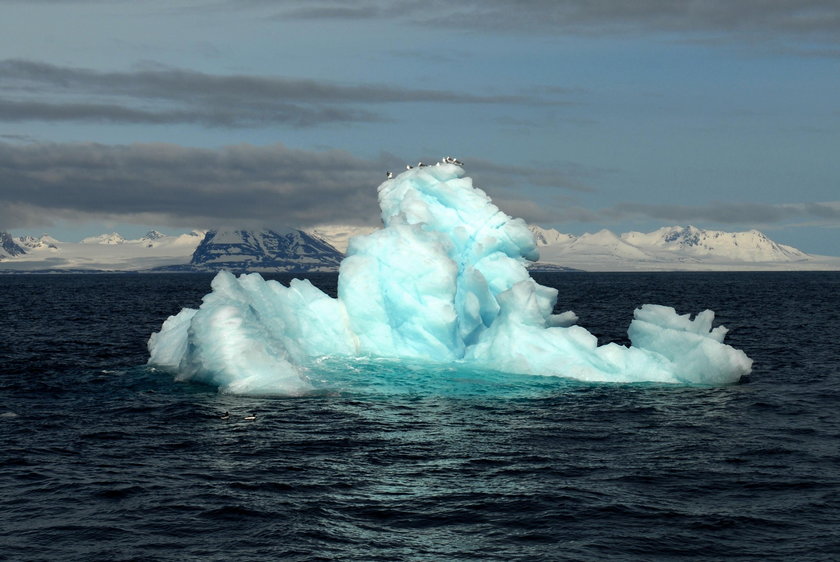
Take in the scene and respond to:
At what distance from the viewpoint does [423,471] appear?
→ 20.5m

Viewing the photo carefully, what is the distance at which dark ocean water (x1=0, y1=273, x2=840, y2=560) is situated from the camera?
15.9 m

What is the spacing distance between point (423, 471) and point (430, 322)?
14.9 metres

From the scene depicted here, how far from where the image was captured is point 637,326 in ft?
112

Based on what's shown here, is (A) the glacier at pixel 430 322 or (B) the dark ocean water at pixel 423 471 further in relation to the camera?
(A) the glacier at pixel 430 322

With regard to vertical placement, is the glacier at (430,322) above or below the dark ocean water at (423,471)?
above

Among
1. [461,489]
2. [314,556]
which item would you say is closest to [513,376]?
[461,489]

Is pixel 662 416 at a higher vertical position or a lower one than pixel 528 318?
lower

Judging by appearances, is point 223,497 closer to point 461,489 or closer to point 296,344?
point 461,489

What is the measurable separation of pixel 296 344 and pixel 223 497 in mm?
16536

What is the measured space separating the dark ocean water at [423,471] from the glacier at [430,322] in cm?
135

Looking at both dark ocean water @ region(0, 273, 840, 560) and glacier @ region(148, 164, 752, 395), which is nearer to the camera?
dark ocean water @ region(0, 273, 840, 560)

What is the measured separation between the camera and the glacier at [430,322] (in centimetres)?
3091

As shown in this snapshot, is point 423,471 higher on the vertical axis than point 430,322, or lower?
lower

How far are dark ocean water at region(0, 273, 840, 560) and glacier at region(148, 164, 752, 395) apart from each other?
53.2 inches
